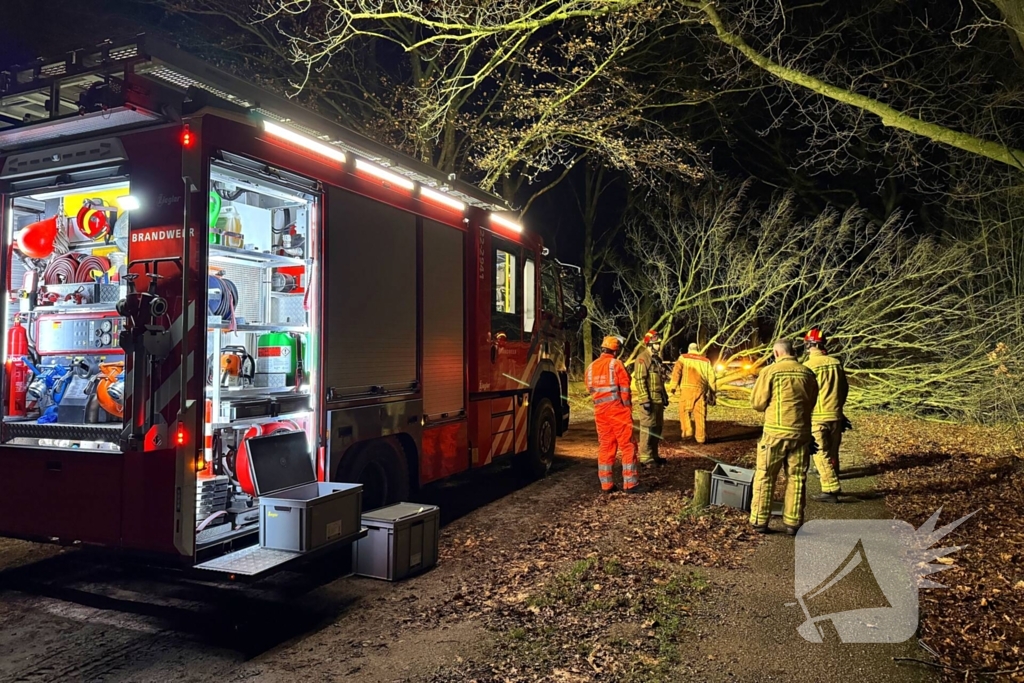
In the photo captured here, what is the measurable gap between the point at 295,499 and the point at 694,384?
7.67m

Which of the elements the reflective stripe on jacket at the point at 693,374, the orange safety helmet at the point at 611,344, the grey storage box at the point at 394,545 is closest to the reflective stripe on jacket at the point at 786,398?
the orange safety helmet at the point at 611,344

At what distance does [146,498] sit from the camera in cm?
421

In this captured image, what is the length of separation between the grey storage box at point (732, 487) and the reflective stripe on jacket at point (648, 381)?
2.36 m

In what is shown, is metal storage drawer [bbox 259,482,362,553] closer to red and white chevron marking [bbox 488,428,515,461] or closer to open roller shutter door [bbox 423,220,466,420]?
open roller shutter door [bbox 423,220,466,420]

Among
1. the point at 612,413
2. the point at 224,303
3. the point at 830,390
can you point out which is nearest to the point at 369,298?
the point at 224,303

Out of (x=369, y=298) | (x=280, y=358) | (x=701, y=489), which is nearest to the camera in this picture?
(x=280, y=358)

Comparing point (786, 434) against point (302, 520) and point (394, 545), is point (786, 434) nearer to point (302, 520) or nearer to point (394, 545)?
point (394, 545)

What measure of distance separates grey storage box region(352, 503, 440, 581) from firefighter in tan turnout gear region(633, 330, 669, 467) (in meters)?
4.68

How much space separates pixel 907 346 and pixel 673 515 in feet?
29.5

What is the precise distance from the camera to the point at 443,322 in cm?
684

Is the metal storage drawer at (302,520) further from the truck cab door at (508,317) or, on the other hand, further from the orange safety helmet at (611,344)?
the orange safety helmet at (611,344)

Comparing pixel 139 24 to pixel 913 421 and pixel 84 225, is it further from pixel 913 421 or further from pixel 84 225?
pixel 913 421

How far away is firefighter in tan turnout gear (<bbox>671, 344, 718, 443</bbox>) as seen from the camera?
10938 millimetres

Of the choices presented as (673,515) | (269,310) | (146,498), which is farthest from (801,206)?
(146,498)
